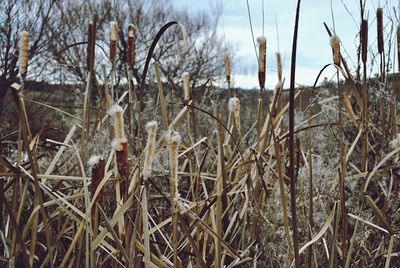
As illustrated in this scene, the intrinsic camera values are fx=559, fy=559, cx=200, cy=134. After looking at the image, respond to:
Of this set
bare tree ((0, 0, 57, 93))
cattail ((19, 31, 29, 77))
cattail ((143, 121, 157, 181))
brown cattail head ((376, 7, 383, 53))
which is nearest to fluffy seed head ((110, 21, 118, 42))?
cattail ((19, 31, 29, 77))

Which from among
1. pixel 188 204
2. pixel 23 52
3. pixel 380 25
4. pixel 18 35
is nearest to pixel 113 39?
pixel 23 52

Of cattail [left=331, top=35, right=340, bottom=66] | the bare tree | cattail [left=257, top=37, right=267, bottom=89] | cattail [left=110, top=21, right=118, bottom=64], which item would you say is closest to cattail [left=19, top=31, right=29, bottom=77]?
cattail [left=110, top=21, right=118, bottom=64]

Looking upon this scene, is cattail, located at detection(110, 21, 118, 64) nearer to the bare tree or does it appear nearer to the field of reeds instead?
the field of reeds

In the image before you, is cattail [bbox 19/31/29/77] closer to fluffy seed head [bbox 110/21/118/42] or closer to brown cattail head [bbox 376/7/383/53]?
fluffy seed head [bbox 110/21/118/42]

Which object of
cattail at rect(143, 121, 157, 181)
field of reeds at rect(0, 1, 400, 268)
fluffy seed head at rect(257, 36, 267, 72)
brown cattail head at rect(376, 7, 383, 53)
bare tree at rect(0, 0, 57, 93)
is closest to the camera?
cattail at rect(143, 121, 157, 181)

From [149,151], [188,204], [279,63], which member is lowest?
[188,204]

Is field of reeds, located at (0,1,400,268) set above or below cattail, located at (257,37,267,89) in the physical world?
below

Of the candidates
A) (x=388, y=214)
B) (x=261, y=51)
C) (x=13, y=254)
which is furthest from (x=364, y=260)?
(x=13, y=254)

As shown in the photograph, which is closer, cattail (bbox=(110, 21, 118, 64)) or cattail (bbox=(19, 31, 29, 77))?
cattail (bbox=(19, 31, 29, 77))

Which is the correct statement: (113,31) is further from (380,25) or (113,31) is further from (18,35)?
(18,35)

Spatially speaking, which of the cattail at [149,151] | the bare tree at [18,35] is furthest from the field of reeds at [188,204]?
the bare tree at [18,35]

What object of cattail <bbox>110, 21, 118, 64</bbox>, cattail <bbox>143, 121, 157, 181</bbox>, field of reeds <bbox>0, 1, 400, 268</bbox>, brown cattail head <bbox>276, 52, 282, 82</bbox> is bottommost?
field of reeds <bbox>0, 1, 400, 268</bbox>

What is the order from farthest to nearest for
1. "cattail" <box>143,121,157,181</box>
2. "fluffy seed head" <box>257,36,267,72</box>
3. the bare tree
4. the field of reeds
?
the bare tree → "fluffy seed head" <box>257,36,267,72</box> → the field of reeds → "cattail" <box>143,121,157,181</box>

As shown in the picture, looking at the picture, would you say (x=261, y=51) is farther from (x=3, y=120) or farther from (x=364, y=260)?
(x=3, y=120)
